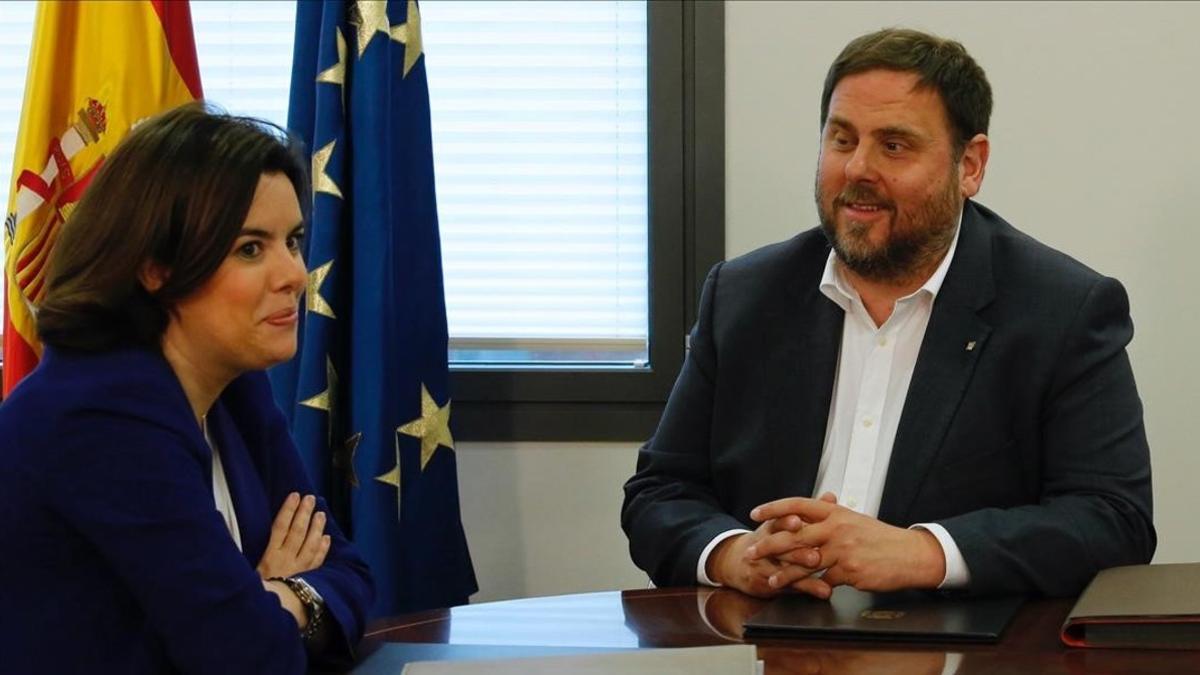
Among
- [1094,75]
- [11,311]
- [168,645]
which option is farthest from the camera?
[1094,75]

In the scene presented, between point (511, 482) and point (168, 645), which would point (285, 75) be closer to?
point (511, 482)

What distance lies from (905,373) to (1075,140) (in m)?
1.18

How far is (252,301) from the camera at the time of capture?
1.77m

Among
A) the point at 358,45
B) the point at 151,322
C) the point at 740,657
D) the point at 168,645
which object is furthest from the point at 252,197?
the point at 358,45

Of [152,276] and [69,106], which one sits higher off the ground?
[69,106]

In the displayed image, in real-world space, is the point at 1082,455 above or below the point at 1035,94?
below

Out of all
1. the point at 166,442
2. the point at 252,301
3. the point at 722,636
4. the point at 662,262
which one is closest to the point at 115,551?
the point at 166,442

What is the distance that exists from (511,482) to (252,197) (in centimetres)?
192

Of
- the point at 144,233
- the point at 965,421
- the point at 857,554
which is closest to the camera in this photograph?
the point at 144,233

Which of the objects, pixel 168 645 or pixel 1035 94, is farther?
pixel 1035 94

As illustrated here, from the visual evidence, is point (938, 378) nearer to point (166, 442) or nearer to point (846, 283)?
point (846, 283)

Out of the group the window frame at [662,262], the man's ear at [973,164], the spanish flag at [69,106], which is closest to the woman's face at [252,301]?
the man's ear at [973,164]

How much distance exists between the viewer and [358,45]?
315cm

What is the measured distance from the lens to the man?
2260 millimetres
